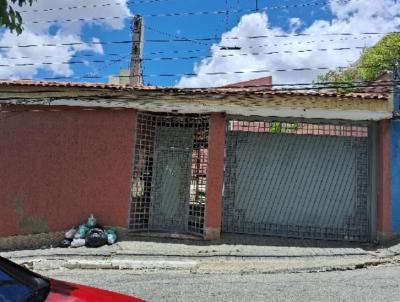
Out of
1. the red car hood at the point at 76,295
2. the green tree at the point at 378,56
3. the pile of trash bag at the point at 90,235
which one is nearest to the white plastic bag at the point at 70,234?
the pile of trash bag at the point at 90,235

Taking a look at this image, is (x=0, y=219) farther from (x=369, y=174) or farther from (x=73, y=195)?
(x=369, y=174)

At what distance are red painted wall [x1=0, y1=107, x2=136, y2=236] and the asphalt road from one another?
2560 millimetres

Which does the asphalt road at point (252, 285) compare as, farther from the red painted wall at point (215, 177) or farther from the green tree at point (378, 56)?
the green tree at point (378, 56)

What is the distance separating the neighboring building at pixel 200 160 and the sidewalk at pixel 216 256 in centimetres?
69

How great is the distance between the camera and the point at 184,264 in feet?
31.1

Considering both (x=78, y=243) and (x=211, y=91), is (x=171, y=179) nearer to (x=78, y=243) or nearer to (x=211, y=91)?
(x=211, y=91)

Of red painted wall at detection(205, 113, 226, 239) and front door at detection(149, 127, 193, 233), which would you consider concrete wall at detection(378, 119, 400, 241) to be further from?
front door at detection(149, 127, 193, 233)

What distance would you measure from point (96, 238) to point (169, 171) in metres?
2.62

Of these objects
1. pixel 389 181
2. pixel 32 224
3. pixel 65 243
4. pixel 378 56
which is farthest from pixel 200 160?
pixel 378 56

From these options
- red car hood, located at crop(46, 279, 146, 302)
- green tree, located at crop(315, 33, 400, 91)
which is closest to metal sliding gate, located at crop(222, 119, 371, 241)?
red car hood, located at crop(46, 279, 146, 302)

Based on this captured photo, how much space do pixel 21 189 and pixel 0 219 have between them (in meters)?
0.89

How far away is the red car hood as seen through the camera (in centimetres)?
292

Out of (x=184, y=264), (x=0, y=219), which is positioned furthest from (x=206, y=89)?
(x=0, y=219)

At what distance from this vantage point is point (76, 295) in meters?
3.01
